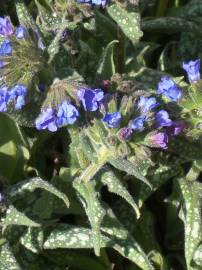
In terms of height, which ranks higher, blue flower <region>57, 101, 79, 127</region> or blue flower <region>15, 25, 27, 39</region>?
blue flower <region>15, 25, 27, 39</region>

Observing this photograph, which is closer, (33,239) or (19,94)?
(19,94)

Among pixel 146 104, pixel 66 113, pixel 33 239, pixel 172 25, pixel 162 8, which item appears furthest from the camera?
pixel 162 8

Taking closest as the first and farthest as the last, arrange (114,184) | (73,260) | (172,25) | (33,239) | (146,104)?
(146,104) → (114,184) → (33,239) → (73,260) → (172,25)

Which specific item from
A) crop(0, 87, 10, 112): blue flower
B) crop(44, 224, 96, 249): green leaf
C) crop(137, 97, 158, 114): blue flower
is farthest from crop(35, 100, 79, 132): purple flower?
crop(44, 224, 96, 249): green leaf

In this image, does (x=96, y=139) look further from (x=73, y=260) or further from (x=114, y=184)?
(x=73, y=260)

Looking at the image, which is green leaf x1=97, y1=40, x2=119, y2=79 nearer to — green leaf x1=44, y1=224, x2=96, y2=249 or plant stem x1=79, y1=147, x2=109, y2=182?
plant stem x1=79, y1=147, x2=109, y2=182

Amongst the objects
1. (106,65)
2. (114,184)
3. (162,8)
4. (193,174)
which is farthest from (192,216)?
(162,8)
